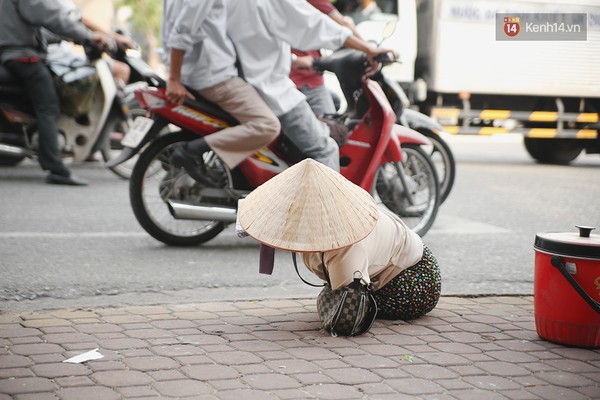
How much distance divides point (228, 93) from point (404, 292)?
1977mm

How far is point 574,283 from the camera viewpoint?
3736 millimetres

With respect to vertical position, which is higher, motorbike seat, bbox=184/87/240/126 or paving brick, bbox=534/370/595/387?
motorbike seat, bbox=184/87/240/126

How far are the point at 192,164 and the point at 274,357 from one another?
89.7 inches

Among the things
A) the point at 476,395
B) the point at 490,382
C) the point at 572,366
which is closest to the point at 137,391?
the point at 476,395

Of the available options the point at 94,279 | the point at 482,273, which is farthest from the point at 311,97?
the point at 94,279

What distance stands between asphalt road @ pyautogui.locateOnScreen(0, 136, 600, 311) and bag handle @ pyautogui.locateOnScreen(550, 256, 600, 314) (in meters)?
1.23

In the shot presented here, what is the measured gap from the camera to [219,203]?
5.85 metres

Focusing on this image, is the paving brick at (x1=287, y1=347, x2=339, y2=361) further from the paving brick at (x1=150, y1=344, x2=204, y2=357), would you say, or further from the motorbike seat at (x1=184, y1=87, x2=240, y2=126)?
the motorbike seat at (x1=184, y1=87, x2=240, y2=126)

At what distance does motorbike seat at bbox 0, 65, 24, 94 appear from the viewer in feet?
27.4

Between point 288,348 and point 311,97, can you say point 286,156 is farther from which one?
point 288,348

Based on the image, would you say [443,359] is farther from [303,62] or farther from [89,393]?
[303,62]

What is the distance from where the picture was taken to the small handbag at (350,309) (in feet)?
12.6

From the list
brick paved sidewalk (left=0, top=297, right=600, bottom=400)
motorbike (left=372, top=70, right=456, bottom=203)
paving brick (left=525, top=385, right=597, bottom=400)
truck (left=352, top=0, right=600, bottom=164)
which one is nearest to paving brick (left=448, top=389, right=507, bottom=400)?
brick paved sidewalk (left=0, top=297, right=600, bottom=400)

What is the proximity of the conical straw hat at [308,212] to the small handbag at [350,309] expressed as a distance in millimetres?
210
